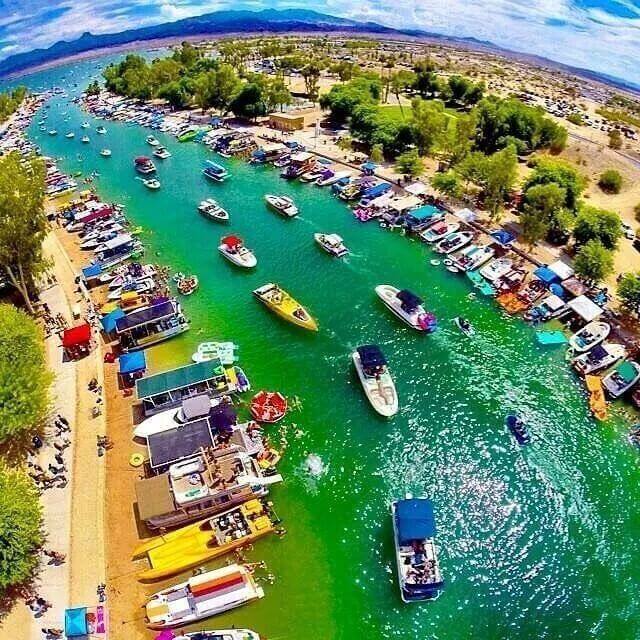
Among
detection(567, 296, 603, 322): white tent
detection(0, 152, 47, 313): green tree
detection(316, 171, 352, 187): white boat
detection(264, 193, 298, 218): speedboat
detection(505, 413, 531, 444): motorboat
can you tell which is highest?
detection(0, 152, 47, 313): green tree

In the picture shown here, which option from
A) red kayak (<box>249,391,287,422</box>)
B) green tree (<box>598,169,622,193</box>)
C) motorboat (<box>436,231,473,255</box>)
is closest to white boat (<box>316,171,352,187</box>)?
motorboat (<box>436,231,473,255</box>)

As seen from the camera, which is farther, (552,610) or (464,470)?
(464,470)

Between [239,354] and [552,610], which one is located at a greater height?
[239,354]

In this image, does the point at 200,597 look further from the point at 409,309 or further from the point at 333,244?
the point at 333,244

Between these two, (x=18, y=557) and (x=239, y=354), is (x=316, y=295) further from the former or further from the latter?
(x=18, y=557)

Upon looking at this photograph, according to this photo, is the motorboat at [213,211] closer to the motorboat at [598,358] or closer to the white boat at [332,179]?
the white boat at [332,179]

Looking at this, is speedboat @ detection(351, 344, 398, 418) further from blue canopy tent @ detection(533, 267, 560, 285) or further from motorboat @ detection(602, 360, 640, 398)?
blue canopy tent @ detection(533, 267, 560, 285)

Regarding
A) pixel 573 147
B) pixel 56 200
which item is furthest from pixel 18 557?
pixel 573 147

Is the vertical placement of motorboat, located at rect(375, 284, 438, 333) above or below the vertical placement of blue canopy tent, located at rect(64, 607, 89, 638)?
above
